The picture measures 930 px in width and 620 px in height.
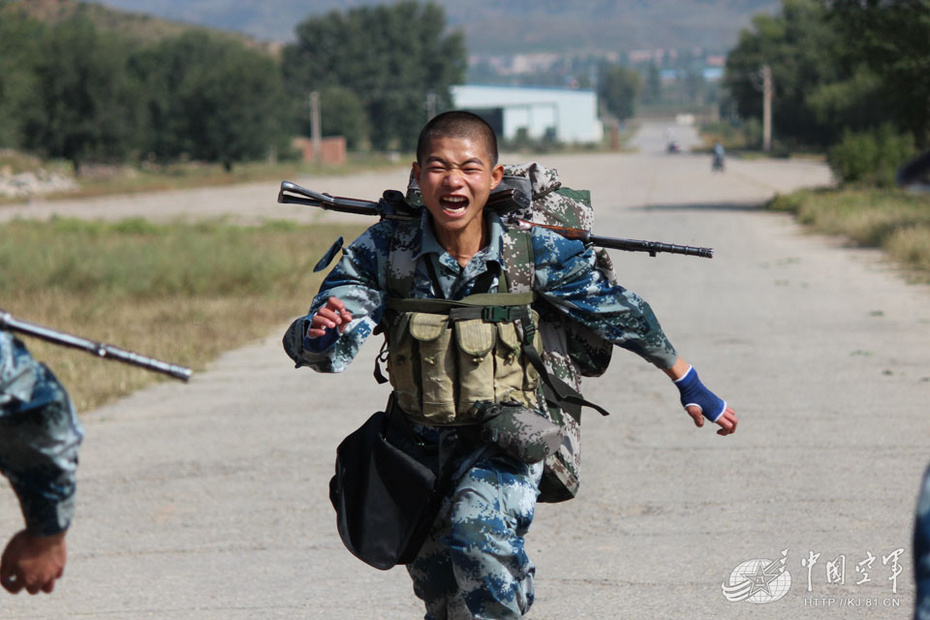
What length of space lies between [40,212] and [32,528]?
38.1 meters

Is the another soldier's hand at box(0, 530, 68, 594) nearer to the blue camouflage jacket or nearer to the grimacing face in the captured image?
the blue camouflage jacket

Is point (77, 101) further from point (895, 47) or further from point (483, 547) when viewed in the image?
point (483, 547)

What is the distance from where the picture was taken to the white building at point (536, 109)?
454ft

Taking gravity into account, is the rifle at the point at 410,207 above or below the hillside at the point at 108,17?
below

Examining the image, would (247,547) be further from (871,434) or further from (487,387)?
(871,434)

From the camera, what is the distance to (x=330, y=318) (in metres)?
3.65

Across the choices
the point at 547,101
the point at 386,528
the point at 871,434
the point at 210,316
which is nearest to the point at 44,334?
the point at 386,528

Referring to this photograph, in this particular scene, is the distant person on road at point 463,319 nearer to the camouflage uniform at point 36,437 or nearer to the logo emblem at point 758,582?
the camouflage uniform at point 36,437

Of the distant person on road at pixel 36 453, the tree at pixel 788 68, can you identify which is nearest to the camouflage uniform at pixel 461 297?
the distant person on road at pixel 36 453

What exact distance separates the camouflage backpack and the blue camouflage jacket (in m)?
0.05

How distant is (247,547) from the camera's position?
6.00 m

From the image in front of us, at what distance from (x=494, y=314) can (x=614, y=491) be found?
10.2 ft

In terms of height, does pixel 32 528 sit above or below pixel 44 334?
below

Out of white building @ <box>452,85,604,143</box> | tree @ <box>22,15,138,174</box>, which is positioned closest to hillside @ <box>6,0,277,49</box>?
white building @ <box>452,85,604,143</box>
